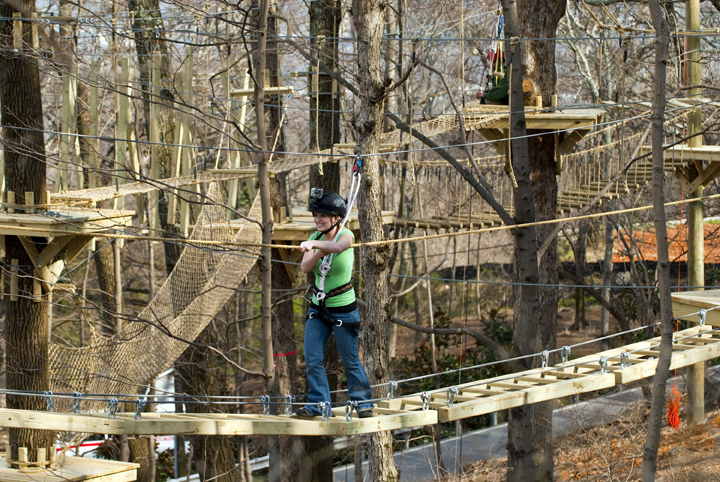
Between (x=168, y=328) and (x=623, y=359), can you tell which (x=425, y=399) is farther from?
(x=168, y=328)


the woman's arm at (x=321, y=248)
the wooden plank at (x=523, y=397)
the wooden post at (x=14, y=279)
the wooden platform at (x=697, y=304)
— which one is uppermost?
the woman's arm at (x=321, y=248)

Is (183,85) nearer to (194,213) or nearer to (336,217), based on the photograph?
(336,217)

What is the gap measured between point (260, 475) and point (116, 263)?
5.00m

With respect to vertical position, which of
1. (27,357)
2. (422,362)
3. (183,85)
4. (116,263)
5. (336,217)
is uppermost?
(183,85)

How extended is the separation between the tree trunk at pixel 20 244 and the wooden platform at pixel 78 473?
0.28m

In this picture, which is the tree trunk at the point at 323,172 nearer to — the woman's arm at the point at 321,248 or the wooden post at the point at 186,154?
the wooden post at the point at 186,154

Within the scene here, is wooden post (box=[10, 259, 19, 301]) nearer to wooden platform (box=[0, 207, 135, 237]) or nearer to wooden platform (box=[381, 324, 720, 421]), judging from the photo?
wooden platform (box=[0, 207, 135, 237])

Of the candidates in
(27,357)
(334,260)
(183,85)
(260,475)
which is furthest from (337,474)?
(334,260)

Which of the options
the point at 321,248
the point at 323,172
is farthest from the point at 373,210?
the point at 323,172

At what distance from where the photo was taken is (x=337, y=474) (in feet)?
41.0

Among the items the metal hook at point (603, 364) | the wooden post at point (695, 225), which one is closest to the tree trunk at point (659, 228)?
the metal hook at point (603, 364)

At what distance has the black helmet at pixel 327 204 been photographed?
445cm

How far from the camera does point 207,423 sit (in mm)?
4281

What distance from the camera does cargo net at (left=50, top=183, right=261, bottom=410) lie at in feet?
24.1
